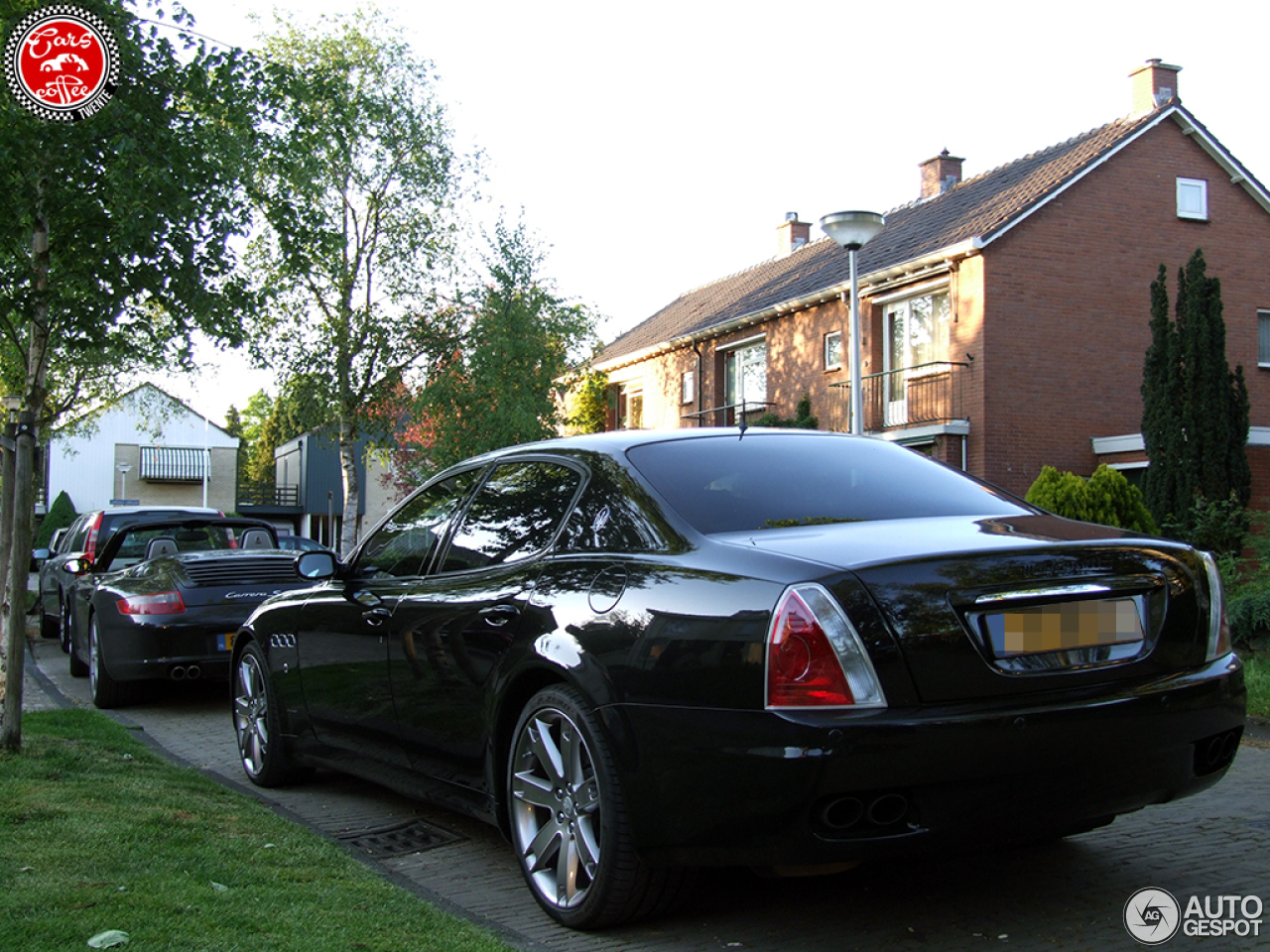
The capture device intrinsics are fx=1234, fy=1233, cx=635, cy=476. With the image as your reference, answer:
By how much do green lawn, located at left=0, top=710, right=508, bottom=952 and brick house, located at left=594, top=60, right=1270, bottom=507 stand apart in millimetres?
16383

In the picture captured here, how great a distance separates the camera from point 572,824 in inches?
154

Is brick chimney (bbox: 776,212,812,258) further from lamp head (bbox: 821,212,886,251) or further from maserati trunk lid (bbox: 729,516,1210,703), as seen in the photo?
maserati trunk lid (bbox: 729,516,1210,703)

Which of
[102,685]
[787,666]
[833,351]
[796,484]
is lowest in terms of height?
[102,685]

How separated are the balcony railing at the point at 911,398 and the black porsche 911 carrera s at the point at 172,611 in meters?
14.3

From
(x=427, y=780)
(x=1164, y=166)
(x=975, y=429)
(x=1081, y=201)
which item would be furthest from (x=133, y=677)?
(x=1164, y=166)

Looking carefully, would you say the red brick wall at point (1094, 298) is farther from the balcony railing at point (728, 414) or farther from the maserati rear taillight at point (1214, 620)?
the maserati rear taillight at point (1214, 620)

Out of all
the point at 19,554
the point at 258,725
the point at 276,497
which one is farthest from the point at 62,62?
the point at 276,497

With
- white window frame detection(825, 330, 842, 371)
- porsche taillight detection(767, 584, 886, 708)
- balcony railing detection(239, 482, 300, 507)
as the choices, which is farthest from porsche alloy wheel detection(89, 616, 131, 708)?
balcony railing detection(239, 482, 300, 507)

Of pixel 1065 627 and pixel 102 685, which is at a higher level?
pixel 1065 627

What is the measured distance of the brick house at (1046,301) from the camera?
21344 millimetres

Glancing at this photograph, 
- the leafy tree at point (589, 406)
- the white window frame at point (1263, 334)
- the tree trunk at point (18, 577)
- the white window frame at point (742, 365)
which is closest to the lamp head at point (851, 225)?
the tree trunk at point (18, 577)

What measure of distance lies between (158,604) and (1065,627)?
7.34 meters

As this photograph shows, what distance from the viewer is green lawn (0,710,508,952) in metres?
3.53

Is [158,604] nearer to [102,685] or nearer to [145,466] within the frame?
[102,685]
